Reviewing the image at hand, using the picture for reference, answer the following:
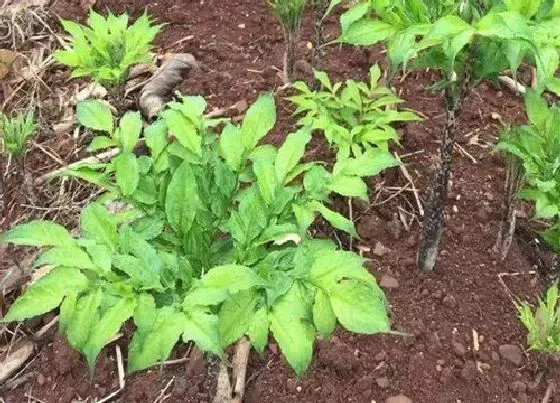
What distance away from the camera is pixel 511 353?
2.60 metres

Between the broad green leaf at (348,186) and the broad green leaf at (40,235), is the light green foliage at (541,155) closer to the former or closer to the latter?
the broad green leaf at (348,186)

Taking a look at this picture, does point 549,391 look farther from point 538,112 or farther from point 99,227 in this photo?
point 99,227

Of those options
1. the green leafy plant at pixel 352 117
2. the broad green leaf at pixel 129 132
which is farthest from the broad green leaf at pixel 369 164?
the broad green leaf at pixel 129 132

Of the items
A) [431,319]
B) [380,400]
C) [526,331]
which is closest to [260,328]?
[380,400]

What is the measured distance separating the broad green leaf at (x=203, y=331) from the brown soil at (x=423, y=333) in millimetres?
683

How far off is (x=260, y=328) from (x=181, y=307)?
178 millimetres

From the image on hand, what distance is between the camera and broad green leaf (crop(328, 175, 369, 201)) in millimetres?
2070

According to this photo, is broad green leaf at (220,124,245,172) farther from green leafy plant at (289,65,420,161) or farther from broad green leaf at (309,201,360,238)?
green leafy plant at (289,65,420,161)

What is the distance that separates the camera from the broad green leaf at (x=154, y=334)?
67.4 inches

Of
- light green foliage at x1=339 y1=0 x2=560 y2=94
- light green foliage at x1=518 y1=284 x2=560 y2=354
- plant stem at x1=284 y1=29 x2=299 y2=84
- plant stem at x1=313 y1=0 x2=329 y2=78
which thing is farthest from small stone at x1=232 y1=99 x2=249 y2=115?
light green foliage at x1=518 y1=284 x2=560 y2=354

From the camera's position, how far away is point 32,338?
280 centimetres

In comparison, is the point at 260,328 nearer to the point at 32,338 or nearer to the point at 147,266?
the point at 147,266

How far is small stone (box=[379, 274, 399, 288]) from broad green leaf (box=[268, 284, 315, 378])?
0.95 metres

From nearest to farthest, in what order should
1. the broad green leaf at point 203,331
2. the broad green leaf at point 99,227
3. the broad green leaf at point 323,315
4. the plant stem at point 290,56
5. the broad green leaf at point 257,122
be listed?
the broad green leaf at point 203,331 < the broad green leaf at point 323,315 < the broad green leaf at point 99,227 < the broad green leaf at point 257,122 < the plant stem at point 290,56
